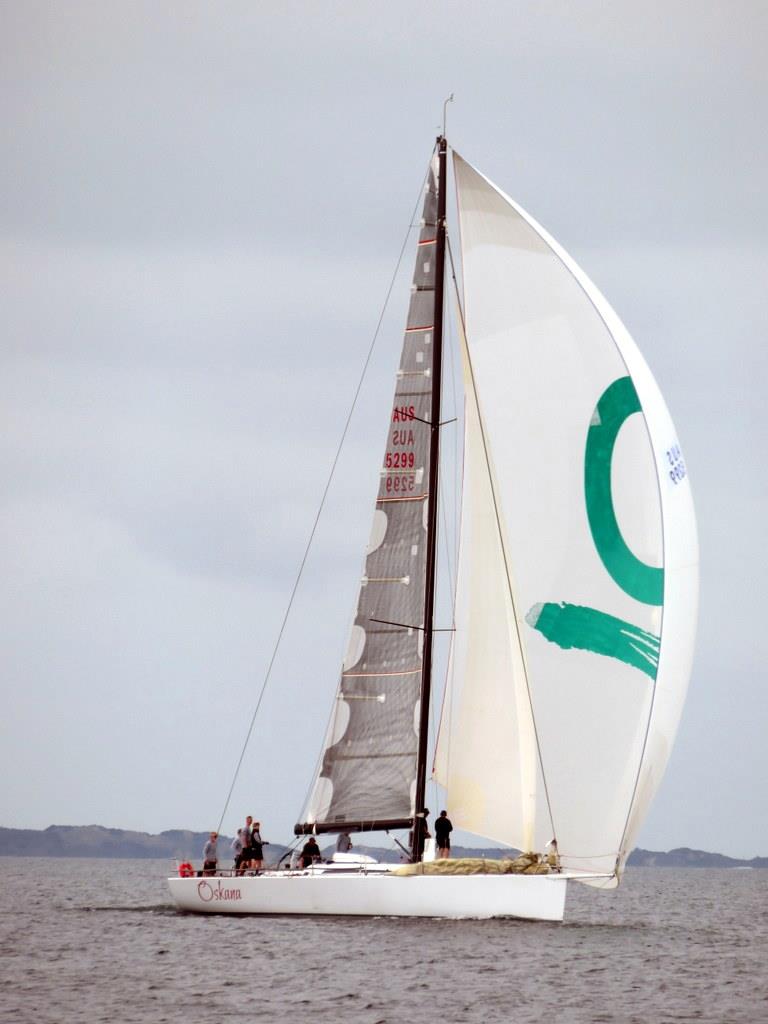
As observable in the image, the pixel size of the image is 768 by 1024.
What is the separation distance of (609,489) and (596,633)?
6.76ft

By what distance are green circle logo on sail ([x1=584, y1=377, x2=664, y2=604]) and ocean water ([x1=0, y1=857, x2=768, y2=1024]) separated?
5087mm

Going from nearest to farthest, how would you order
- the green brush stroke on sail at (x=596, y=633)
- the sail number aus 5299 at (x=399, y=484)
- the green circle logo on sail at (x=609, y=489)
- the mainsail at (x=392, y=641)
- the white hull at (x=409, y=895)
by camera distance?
the white hull at (x=409, y=895)
the green brush stroke on sail at (x=596, y=633)
the green circle logo on sail at (x=609, y=489)
the mainsail at (x=392, y=641)
the sail number aus 5299 at (x=399, y=484)

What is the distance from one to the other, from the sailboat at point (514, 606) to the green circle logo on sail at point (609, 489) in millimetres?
29

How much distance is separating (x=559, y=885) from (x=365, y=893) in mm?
2645

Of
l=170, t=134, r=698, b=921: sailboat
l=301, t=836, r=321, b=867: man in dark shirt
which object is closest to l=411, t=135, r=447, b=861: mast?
l=170, t=134, r=698, b=921: sailboat

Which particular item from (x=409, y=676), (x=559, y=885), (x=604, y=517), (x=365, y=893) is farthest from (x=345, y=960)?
(x=604, y=517)

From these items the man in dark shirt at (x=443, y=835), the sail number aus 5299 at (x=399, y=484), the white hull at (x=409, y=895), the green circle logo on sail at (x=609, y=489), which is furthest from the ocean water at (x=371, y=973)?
the sail number aus 5299 at (x=399, y=484)

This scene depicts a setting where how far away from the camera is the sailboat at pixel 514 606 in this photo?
79.0 feet

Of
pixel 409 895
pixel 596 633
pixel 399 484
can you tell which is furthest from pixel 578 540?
pixel 409 895

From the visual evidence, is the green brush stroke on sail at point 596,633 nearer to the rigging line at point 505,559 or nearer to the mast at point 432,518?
the rigging line at point 505,559

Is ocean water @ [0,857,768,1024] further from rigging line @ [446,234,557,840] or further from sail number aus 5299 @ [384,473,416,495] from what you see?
sail number aus 5299 @ [384,473,416,495]

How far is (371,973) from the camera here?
67.3ft

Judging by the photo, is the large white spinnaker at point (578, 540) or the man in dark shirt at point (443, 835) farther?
the man in dark shirt at point (443, 835)

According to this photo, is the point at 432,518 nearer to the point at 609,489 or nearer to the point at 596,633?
the point at 609,489
